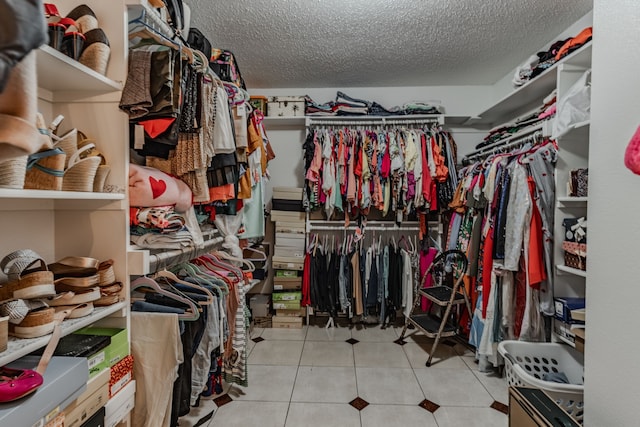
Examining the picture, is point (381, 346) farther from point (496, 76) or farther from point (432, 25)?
point (496, 76)

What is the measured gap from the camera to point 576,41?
191 cm

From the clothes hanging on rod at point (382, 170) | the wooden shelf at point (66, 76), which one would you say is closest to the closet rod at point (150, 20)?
the wooden shelf at point (66, 76)

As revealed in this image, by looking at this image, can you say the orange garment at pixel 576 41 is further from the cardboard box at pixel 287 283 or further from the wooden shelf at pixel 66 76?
the cardboard box at pixel 287 283

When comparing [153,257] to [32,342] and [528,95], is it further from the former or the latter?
[528,95]

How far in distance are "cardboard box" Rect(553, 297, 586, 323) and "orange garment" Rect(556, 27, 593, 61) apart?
62.0 inches

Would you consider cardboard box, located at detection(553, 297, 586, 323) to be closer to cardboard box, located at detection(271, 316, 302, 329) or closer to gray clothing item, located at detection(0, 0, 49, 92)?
cardboard box, located at detection(271, 316, 302, 329)

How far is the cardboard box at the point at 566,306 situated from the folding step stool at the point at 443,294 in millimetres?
680

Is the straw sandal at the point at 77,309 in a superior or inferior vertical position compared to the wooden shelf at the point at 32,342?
superior

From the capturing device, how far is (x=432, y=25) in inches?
92.2

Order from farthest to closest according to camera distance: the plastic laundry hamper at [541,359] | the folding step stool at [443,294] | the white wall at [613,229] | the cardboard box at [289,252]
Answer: the cardboard box at [289,252] → the folding step stool at [443,294] → the plastic laundry hamper at [541,359] → the white wall at [613,229]

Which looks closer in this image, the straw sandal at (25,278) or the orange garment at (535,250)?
the straw sandal at (25,278)

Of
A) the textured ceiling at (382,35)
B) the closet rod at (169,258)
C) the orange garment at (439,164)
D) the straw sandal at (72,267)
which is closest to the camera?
the straw sandal at (72,267)

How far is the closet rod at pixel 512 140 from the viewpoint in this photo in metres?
2.25

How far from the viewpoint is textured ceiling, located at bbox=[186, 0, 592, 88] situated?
7.02 feet
